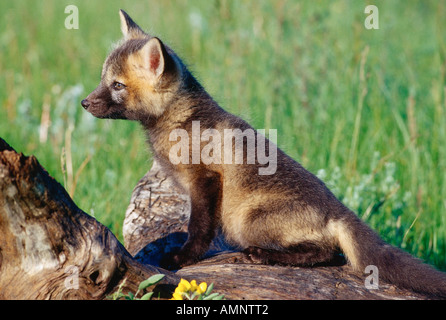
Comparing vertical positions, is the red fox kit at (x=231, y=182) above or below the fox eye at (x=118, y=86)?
below

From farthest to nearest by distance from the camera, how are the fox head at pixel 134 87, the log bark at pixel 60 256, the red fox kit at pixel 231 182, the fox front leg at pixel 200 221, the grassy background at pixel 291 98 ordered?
the grassy background at pixel 291 98 → the fox head at pixel 134 87 → the fox front leg at pixel 200 221 → the red fox kit at pixel 231 182 → the log bark at pixel 60 256

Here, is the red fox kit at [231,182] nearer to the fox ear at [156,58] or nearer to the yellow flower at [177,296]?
the fox ear at [156,58]

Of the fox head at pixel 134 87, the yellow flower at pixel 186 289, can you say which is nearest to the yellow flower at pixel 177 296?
the yellow flower at pixel 186 289

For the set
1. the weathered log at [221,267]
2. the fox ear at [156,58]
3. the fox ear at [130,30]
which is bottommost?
the weathered log at [221,267]

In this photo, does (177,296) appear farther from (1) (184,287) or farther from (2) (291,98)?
(2) (291,98)

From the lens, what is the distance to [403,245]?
491 centimetres

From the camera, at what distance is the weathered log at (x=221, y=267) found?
313 centimetres

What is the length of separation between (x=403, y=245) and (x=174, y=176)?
2.08 meters

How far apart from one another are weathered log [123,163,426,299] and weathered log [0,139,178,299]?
1.79 ft

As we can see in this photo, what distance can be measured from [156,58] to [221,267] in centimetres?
166

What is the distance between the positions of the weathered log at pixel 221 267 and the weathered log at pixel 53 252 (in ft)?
1.79

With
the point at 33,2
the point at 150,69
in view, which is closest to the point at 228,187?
the point at 150,69

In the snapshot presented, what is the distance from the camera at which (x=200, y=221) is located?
3.97 meters
